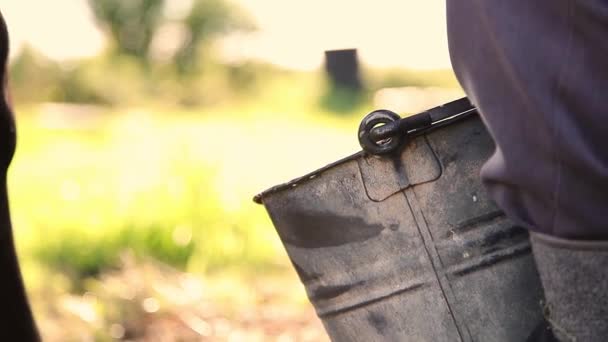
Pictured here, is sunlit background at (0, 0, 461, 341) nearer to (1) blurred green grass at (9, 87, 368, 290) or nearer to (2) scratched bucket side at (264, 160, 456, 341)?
(1) blurred green grass at (9, 87, 368, 290)

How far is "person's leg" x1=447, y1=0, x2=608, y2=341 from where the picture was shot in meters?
1.34

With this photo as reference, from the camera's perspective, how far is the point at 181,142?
208 inches

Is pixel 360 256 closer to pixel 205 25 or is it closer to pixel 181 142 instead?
pixel 181 142

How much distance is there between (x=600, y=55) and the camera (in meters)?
1.32

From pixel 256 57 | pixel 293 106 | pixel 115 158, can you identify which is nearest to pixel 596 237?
pixel 115 158

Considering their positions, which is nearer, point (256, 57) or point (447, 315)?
point (447, 315)

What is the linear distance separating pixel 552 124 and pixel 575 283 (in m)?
0.25

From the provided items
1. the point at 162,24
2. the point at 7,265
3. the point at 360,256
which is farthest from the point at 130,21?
the point at 360,256

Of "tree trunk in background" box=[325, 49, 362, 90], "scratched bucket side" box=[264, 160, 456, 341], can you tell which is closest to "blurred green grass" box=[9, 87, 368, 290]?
"scratched bucket side" box=[264, 160, 456, 341]

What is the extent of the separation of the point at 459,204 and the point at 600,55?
0.43 m

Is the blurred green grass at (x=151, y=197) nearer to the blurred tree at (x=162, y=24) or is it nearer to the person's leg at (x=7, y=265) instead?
the person's leg at (x=7, y=265)

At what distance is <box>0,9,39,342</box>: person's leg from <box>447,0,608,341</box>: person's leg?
825mm

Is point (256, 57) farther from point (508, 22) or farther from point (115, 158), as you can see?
point (508, 22)

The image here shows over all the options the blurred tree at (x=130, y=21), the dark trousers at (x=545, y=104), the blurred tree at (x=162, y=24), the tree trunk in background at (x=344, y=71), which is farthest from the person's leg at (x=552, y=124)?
the blurred tree at (x=130, y=21)
